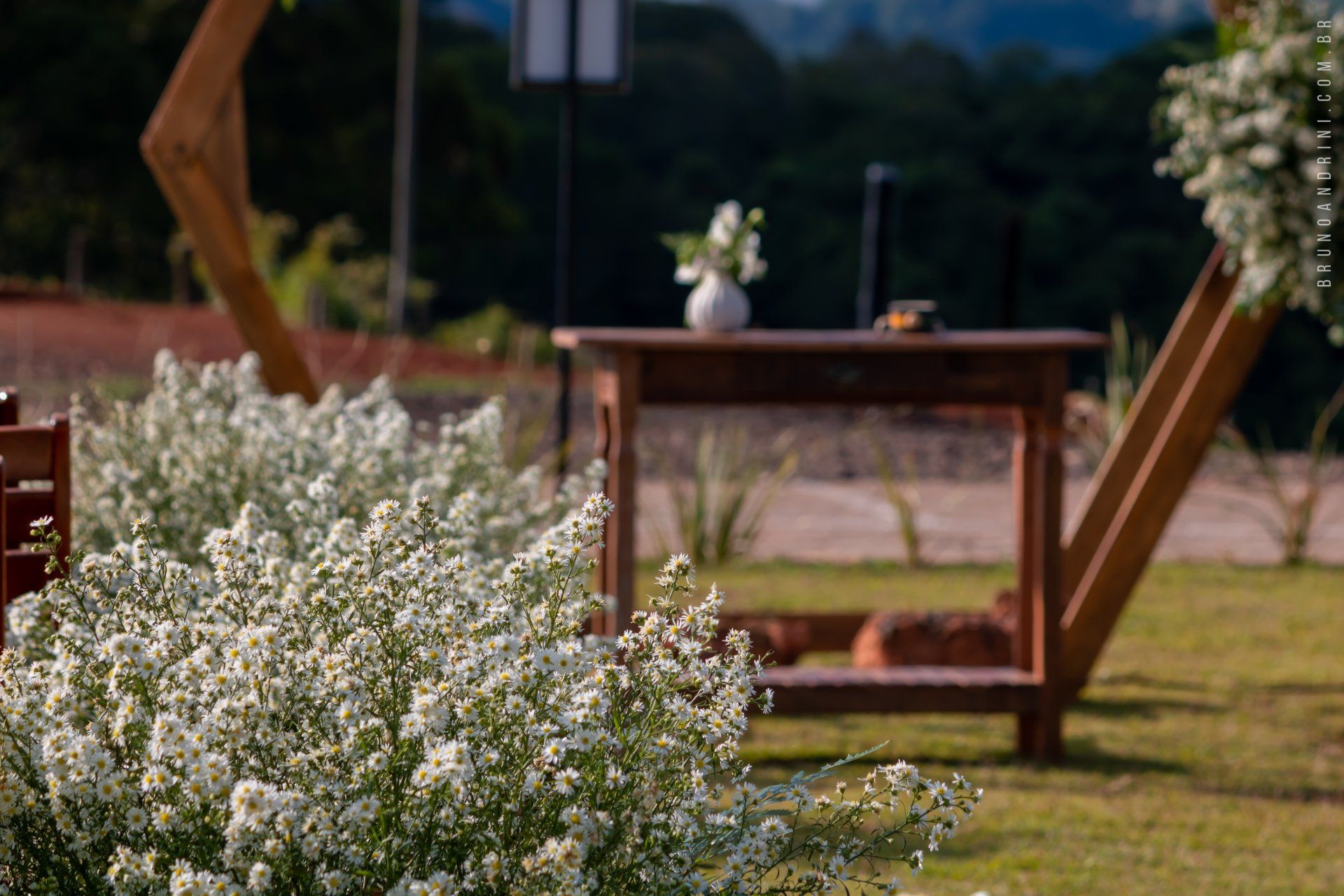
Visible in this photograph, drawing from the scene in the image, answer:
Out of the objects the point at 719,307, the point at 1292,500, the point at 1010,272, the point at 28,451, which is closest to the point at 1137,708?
the point at 719,307

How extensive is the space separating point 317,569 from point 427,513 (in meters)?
0.13

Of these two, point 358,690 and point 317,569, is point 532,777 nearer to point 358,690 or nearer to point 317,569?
point 358,690

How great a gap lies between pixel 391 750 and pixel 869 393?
6.78 ft

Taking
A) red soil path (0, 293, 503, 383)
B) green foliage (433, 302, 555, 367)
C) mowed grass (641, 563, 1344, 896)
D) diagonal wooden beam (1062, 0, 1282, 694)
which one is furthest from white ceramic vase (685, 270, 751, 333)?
green foliage (433, 302, 555, 367)

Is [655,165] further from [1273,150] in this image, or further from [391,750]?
[391,750]

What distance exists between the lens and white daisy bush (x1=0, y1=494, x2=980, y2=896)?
1.38m

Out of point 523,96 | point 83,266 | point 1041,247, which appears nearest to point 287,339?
point 83,266

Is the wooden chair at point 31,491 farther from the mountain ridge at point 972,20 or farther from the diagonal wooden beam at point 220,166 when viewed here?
the mountain ridge at point 972,20

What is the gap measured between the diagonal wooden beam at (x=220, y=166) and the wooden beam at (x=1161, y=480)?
6.89 feet

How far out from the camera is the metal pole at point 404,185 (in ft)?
54.7

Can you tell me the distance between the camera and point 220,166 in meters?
3.81

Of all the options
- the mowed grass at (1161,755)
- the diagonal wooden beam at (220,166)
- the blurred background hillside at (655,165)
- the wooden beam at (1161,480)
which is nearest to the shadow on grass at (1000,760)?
the mowed grass at (1161,755)

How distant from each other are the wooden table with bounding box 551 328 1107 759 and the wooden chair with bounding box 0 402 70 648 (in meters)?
1.33

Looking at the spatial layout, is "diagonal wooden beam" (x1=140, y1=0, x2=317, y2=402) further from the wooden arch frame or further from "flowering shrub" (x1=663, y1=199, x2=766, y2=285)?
"flowering shrub" (x1=663, y1=199, x2=766, y2=285)
